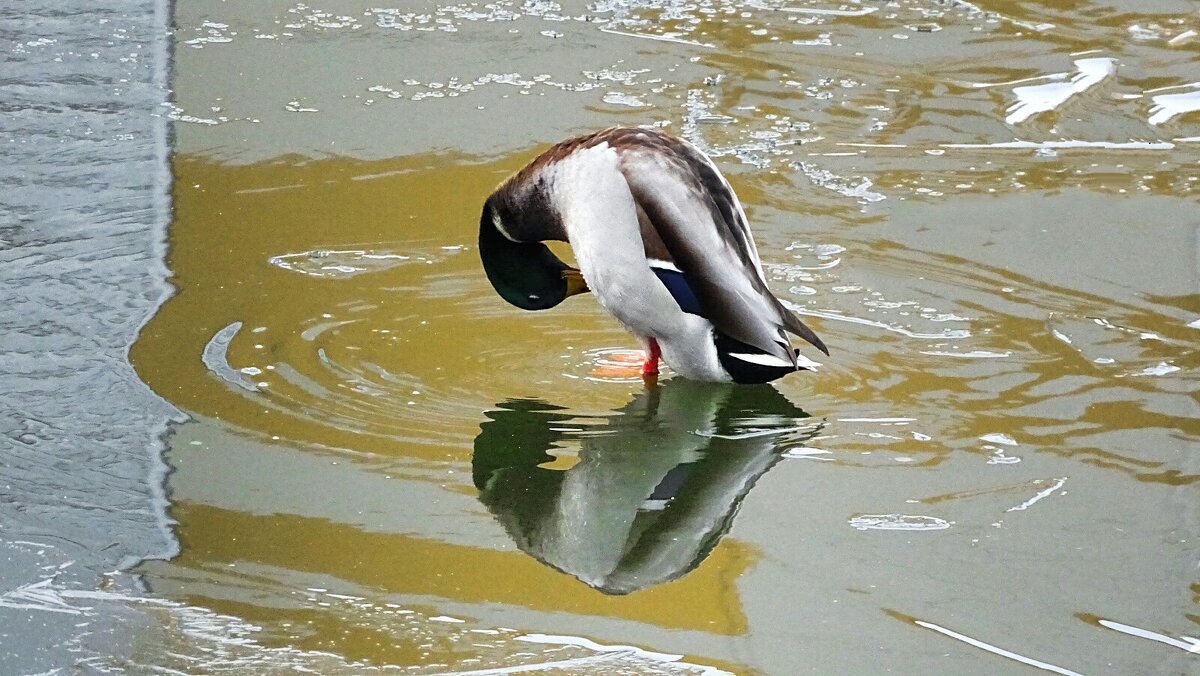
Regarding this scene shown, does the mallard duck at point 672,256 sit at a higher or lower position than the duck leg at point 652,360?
higher

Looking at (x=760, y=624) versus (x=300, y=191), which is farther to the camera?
(x=300, y=191)

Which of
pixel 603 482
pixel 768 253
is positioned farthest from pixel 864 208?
pixel 603 482

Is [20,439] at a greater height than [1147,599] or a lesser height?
lesser

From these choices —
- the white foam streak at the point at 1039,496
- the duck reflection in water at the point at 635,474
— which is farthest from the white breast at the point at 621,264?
the white foam streak at the point at 1039,496

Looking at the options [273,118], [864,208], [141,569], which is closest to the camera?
[141,569]

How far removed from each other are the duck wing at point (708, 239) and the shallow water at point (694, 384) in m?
0.21

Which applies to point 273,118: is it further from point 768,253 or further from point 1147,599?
point 1147,599

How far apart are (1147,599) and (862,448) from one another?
74 centimetres

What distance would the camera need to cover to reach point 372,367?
11.6 feet

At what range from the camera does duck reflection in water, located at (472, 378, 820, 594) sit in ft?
9.02

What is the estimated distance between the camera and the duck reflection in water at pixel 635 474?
2750 mm

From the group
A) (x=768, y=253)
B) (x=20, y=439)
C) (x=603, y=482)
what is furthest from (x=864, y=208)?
(x=20, y=439)

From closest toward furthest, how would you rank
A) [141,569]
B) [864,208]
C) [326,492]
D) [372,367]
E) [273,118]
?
[141,569] < [326,492] < [372,367] < [864,208] < [273,118]

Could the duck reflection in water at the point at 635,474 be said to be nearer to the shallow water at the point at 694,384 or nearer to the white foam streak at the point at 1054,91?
the shallow water at the point at 694,384
